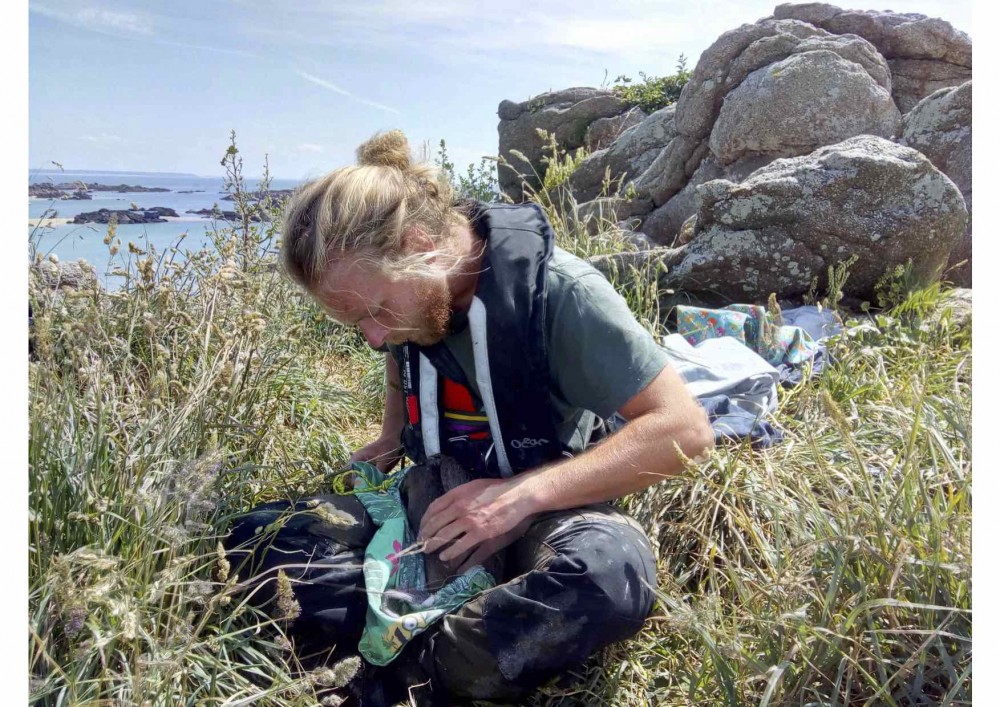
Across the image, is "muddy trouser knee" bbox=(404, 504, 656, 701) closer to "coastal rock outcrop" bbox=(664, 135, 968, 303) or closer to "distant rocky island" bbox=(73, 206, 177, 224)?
"distant rocky island" bbox=(73, 206, 177, 224)

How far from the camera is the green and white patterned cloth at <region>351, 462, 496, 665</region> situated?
2.21 meters

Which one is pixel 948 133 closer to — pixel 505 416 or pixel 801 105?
pixel 801 105

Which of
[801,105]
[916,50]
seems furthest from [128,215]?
[916,50]

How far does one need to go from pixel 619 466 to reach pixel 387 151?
1.30 meters

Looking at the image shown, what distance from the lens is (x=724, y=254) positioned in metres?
4.77

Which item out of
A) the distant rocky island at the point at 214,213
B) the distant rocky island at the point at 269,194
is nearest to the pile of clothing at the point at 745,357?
the distant rocky island at the point at 269,194

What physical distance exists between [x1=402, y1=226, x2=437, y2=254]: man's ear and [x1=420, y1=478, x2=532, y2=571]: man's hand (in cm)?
75

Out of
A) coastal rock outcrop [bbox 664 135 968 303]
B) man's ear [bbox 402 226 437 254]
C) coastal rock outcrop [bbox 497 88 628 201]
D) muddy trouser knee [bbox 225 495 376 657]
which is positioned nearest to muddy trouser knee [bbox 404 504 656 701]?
muddy trouser knee [bbox 225 495 376 657]

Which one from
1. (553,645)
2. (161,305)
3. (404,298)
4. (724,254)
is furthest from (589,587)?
(724,254)

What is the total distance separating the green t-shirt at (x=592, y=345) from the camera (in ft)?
7.27

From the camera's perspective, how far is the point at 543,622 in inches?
81.0

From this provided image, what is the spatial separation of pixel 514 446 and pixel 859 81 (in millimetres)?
5459

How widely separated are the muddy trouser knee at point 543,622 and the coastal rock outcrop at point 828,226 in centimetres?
300

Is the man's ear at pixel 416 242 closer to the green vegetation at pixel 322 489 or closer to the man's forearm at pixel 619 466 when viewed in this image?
the green vegetation at pixel 322 489
